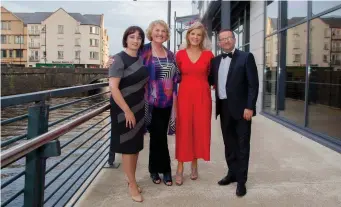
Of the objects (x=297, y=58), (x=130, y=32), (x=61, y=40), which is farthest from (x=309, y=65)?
(x=61, y=40)

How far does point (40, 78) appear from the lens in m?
43.1

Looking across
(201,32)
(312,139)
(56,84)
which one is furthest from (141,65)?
(56,84)

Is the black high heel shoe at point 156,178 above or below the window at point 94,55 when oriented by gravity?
below

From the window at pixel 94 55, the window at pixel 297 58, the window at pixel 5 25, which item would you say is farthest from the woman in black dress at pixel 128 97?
the window at pixel 5 25

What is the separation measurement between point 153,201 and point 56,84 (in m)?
43.7

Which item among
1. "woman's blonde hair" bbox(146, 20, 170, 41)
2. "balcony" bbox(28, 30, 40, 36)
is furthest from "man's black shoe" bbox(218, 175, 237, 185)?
"balcony" bbox(28, 30, 40, 36)

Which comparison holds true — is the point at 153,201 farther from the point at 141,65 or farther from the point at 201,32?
the point at 201,32

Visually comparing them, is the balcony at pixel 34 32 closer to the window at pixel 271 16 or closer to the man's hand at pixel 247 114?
the window at pixel 271 16

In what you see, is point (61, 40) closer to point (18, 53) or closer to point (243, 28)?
point (18, 53)

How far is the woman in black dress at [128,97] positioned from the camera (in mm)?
3148

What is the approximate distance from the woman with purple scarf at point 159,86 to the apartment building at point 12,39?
8165 centimetres

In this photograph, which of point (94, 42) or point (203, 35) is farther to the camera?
point (94, 42)

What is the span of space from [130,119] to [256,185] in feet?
5.41

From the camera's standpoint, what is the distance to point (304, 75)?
794 centimetres
